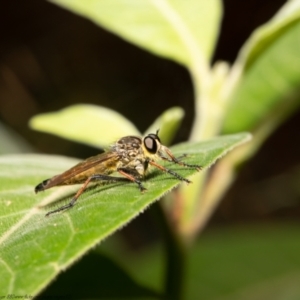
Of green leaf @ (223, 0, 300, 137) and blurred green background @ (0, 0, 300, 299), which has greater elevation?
green leaf @ (223, 0, 300, 137)

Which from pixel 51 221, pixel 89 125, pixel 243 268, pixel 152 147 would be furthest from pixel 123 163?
pixel 243 268

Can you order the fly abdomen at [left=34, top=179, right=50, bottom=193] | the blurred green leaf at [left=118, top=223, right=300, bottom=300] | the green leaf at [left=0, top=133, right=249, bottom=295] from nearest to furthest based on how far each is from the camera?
the green leaf at [left=0, top=133, right=249, bottom=295] → the fly abdomen at [left=34, top=179, right=50, bottom=193] → the blurred green leaf at [left=118, top=223, right=300, bottom=300]

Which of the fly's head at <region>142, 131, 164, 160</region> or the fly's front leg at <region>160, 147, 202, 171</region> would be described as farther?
the fly's head at <region>142, 131, 164, 160</region>

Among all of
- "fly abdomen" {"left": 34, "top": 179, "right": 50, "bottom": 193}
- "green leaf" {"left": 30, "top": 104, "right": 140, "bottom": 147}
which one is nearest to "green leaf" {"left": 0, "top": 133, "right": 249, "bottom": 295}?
"fly abdomen" {"left": 34, "top": 179, "right": 50, "bottom": 193}

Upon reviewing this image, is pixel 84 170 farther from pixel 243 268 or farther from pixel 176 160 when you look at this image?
pixel 243 268

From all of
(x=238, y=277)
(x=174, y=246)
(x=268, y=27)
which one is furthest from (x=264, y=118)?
(x=238, y=277)

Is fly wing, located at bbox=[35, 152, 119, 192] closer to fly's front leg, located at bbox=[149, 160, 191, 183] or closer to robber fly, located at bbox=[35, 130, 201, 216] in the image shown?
robber fly, located at bbox=[35, 130, 201, 216]

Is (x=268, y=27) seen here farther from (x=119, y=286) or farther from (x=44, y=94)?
(x=44, y=94)
